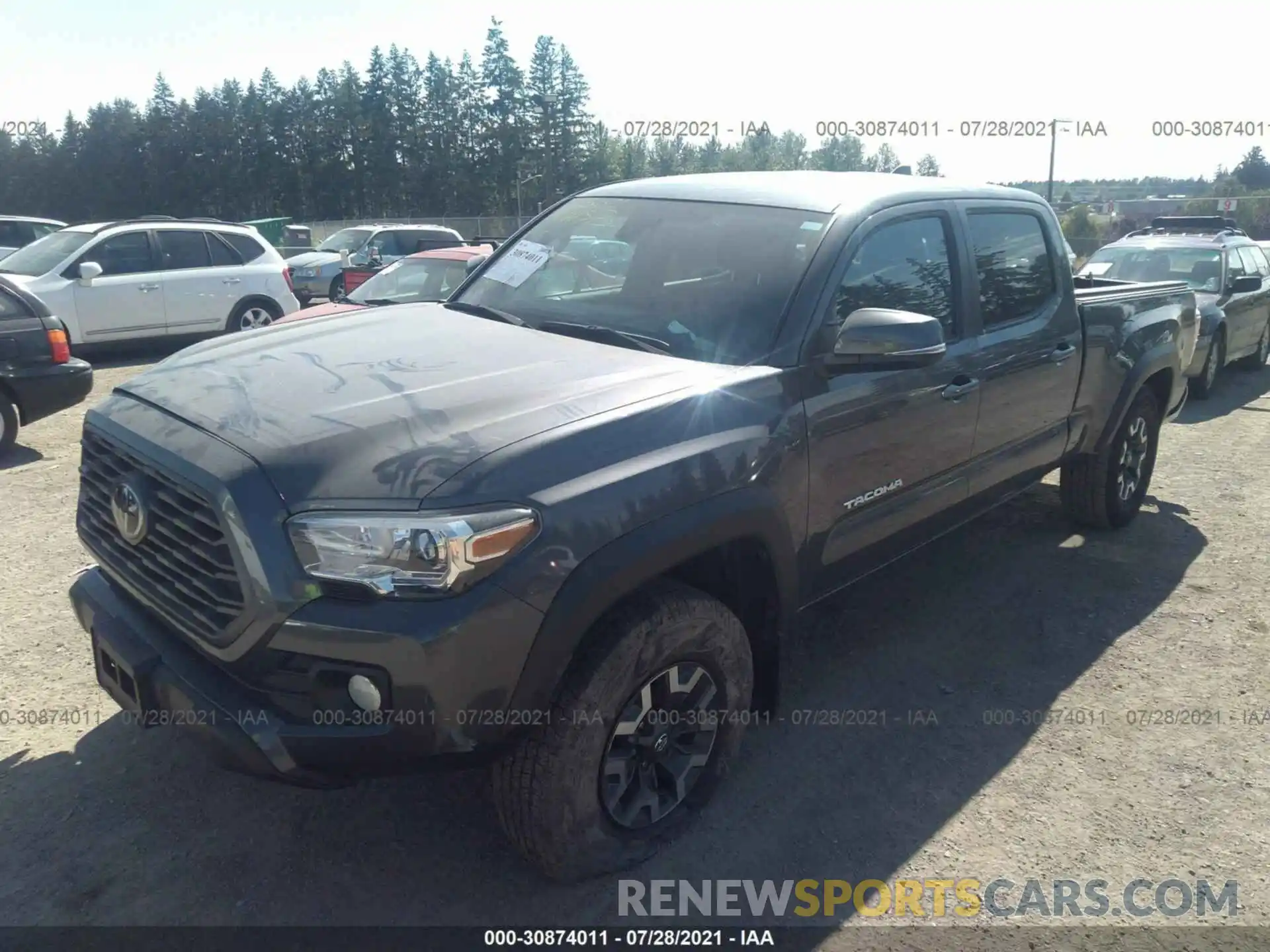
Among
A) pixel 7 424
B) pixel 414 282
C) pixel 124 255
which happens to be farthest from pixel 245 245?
pixel 7 424

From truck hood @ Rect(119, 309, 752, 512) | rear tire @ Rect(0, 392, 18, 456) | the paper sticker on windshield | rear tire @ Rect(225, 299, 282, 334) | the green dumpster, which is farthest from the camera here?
the green dumpster

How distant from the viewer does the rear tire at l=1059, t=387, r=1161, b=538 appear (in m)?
5.35

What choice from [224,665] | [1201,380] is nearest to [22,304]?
[224,665]

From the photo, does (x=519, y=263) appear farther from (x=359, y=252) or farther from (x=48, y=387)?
(x=359, y=252)

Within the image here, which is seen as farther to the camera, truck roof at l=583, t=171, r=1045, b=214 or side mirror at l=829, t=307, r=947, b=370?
truck roof at l=583, t=171, r=1045, b=214

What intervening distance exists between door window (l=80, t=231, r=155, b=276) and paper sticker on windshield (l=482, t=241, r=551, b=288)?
350 inches

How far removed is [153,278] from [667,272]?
32.0 ft

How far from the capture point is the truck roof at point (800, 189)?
357cm

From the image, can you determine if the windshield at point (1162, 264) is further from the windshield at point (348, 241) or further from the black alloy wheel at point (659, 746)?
the windshield at point (348, 241)

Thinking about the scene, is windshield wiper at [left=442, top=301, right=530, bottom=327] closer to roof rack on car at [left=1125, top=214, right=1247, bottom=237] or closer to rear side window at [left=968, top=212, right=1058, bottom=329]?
rear side window at [left=968, top=212, right=1058, bottom=329]

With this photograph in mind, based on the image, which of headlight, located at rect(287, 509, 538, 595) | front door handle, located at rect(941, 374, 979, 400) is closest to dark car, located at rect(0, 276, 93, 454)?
headlight, located at rect(287, 509, 538, 595)

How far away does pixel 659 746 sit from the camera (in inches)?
112

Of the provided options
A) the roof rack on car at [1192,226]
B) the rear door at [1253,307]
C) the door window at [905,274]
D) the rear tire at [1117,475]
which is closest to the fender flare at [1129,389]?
the rear tire at [1117,475]

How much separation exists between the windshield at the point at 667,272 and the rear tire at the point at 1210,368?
8.22 metres
